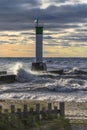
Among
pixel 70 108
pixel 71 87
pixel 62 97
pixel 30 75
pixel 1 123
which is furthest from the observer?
pixel 30 75

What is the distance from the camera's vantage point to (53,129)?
42.3 ft

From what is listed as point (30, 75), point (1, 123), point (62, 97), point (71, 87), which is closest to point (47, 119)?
point (1, 123)

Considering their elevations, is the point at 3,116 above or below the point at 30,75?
above

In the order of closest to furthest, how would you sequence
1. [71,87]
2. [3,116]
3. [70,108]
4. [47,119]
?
[3,116]
[47,119]
[70,108]
[71,87]

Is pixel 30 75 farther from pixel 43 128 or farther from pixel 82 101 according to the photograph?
pixel 43 128

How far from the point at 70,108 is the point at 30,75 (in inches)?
990

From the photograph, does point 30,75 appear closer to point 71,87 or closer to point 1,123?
point 71,87

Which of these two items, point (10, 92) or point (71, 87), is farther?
point (71, 87)

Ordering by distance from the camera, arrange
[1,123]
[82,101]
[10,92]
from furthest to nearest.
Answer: [10,92] < [82,101] < [1,123]

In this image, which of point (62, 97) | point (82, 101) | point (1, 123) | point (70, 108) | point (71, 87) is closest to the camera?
point (1, 123)

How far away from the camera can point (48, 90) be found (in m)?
30.9

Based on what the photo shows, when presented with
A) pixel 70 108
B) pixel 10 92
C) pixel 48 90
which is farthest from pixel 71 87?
pixel 70 108

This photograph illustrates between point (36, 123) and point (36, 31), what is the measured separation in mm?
34431

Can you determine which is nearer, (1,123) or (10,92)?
(1,123)
